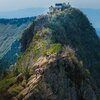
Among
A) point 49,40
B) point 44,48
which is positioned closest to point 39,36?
point 49,40

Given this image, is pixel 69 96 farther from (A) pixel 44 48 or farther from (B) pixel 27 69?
(A) pixel 44 48

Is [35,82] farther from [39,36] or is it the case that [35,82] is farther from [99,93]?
[99,93]

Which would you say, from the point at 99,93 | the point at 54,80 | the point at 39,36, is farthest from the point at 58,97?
the point at 99,93

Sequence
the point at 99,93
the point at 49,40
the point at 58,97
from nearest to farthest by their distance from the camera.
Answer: the point at 58,97 → the point at 49,40 → the point at 99,93

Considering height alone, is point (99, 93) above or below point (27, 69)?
below

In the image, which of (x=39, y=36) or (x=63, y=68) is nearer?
(x=63, y=68)

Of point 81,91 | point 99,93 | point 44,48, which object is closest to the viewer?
point 81,91

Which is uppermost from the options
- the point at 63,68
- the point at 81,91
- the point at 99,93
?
the point at 63,68

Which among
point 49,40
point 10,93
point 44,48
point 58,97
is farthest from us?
point 49,40

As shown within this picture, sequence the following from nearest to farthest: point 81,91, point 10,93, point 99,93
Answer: point 10,93 < point 81,91 < point 99,93
